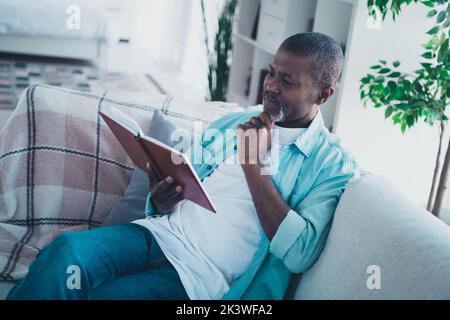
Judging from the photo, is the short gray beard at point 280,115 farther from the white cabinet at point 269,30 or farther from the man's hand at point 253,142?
the white cabinet at point 269,30

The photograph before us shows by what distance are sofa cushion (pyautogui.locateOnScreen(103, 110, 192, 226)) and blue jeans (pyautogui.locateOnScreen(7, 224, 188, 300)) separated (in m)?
0.17

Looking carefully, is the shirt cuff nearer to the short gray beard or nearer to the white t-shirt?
the white t-shirt

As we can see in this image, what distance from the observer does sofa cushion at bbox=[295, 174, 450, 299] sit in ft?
3.11

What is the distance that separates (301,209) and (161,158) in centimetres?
34

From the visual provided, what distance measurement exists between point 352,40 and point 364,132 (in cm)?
38

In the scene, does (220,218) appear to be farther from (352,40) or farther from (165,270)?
(352,40)

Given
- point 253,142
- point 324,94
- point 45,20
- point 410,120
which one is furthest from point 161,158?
point 45,20

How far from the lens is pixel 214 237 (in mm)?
1273

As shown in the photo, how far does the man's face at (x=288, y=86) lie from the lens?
133 cm

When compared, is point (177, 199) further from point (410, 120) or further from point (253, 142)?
point (410, 120)

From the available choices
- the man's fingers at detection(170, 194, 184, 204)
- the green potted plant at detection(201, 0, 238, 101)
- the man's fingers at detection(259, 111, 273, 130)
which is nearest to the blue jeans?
the man's fingers at detection(170, 194, 184, 204)

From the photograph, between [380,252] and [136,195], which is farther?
[136,195]

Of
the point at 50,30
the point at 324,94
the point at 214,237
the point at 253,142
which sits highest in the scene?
the point at 324,94

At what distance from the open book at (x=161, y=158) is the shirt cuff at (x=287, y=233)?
0.16m
